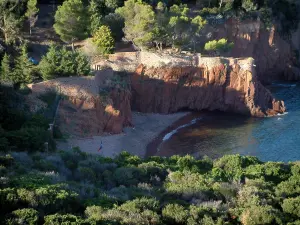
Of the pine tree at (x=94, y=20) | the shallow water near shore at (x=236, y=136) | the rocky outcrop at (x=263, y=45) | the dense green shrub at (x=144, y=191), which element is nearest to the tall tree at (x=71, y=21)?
the pine tree at (x=94, y=20)

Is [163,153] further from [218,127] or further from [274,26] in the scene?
[274,26]

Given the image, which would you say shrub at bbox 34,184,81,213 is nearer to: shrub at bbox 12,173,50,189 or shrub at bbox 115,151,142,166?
shrub at bbox 12,173,50,189

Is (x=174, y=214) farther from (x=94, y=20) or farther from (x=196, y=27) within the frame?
(x=196, y=27)

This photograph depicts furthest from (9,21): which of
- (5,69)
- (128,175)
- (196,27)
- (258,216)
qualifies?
(258,216)

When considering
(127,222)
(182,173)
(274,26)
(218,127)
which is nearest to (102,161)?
(182,173)

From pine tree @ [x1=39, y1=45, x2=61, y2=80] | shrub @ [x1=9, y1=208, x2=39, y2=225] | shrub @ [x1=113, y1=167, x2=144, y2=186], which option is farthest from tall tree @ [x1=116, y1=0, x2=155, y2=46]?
shrub @ [x1=9, y1=208, x2=39, y2=225]

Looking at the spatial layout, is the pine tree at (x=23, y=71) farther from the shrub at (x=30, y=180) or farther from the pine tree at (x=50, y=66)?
the shrub at (x=30, y=180)

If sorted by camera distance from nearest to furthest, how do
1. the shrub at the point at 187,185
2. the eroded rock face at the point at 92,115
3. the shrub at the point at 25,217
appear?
the shrub at the point at 25,217
the shrub at the point at 187,185
the eroded rock face at the point at 92,115
